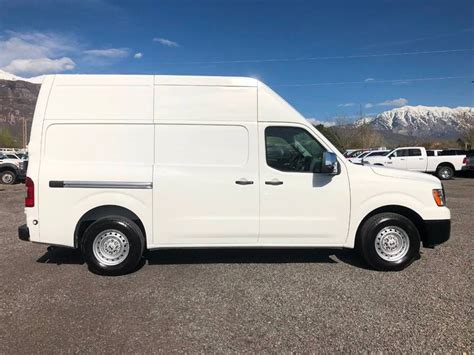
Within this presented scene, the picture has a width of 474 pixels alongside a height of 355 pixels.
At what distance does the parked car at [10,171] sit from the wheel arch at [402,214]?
17.8 metres

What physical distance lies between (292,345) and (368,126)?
198ft

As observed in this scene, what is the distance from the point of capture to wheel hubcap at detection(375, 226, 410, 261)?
5.29m

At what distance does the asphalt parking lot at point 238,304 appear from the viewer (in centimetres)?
350

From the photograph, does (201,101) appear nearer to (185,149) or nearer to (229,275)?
(185,149)

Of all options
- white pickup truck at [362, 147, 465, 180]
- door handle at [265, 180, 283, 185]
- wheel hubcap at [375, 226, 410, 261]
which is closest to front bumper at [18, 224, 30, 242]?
door handle at [265, 180, 283, 185]

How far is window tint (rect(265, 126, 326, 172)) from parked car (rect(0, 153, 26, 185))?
56.1 feet

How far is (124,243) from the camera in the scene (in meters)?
5.16

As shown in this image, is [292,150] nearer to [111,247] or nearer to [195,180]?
[195,180]

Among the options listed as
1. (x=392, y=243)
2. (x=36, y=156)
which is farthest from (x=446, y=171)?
(x=36, y=156)

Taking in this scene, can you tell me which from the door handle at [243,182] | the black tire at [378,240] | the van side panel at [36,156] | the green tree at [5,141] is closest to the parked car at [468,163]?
the black tire at [378,240]

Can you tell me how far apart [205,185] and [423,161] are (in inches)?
787

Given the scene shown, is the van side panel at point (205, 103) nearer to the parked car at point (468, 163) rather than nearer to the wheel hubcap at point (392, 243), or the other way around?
the wheel hubcap at point (392, 243)

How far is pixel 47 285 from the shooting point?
16.0ft

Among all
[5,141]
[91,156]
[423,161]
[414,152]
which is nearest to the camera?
[91,156]
